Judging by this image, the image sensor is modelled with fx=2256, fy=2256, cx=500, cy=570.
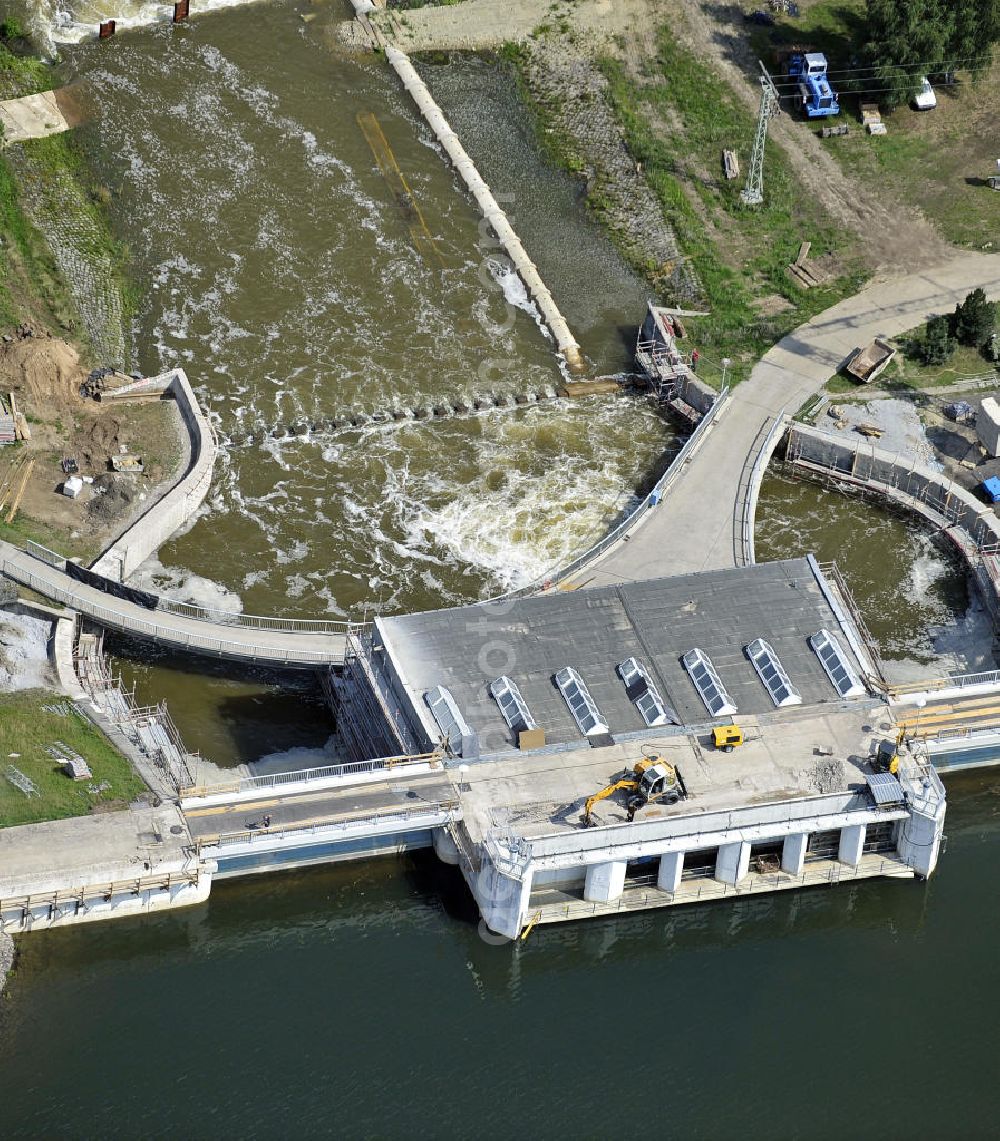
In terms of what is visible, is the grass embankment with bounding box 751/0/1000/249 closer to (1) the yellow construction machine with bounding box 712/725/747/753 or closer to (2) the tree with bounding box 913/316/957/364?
(2) the tree with bounding box 913/316/957/364

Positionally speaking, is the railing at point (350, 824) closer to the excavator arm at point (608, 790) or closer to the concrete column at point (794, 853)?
the excavator arm at point (608, 790)

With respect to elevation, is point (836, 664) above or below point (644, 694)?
below

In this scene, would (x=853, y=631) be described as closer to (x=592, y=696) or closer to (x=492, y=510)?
(x=592, y=696)

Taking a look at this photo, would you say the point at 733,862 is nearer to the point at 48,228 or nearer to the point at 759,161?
the point at 759,161

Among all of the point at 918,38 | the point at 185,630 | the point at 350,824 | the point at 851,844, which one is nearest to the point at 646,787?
the point at 851,844

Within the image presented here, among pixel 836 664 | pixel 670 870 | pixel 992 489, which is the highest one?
pixel 836 664

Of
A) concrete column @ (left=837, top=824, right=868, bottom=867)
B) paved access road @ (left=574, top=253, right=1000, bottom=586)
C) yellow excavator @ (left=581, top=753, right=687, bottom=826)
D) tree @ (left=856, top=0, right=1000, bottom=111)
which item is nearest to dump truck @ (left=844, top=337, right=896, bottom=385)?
paved access road @ (left=574, top=253, right=1000, bottom=586)
